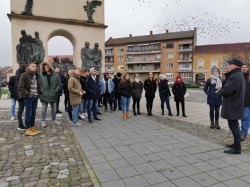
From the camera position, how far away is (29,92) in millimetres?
6383

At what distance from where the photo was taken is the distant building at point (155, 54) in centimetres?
6057

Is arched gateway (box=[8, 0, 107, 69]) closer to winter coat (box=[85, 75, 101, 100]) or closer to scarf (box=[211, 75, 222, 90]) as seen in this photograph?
winter coat (box=[85, 75, 101, 100])

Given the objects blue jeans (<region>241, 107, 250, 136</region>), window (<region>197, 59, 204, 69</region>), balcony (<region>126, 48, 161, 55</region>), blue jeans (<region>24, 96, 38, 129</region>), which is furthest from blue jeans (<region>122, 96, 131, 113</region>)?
balcony (<region>126, 48, 161, 55</region>)

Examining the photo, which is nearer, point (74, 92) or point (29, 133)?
point (29, 133)

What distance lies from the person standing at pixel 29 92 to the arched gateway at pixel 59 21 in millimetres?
7928

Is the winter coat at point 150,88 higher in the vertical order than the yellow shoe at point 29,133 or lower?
higher

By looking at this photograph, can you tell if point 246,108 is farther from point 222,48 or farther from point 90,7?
point 222,48

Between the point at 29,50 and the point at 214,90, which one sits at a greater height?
the point at 29,50

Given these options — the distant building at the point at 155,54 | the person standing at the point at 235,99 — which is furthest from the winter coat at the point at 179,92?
the distant building at the point at 155,54

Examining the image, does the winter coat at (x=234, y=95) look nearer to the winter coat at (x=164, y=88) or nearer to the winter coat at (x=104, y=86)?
the winter coat at (x=164, y=88)

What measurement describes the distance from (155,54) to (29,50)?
52.9m

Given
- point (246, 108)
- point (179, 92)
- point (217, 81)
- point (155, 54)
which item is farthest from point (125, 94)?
point (155, 54)

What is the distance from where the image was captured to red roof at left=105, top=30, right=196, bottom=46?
60.6 m

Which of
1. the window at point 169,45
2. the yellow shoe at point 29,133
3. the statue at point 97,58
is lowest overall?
the yellow shoe at point 29,133
